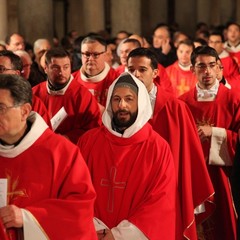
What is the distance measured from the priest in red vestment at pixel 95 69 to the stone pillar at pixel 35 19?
338 inches

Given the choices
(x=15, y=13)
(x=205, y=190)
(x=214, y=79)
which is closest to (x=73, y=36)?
(x=15, y=13)

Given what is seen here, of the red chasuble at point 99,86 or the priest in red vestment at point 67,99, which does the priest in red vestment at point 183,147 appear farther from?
the red chasuble at point 99,86

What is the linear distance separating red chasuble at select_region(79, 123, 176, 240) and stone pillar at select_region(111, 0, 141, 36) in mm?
14517

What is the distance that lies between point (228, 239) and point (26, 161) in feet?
11.1

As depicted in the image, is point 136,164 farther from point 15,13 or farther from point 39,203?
point 15,13

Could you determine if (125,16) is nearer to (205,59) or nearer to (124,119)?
(205,59)

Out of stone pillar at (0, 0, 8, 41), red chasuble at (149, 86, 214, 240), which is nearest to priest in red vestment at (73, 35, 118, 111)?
red chasuble at (149, 86, 214, 240)

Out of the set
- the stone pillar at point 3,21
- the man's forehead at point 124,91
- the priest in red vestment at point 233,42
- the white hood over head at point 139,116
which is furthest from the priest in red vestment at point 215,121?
the stone pillar at point 3,21

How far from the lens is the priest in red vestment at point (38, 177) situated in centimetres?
473

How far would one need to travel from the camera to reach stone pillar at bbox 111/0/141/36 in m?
20.3

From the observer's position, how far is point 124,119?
5789 millimetres

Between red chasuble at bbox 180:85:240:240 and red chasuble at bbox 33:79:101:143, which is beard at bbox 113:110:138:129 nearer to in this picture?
red chasuble at bbox 33:79:101:143

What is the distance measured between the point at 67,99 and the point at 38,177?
288 centimetres

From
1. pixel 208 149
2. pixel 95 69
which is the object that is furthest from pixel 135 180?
pixel 95 69
